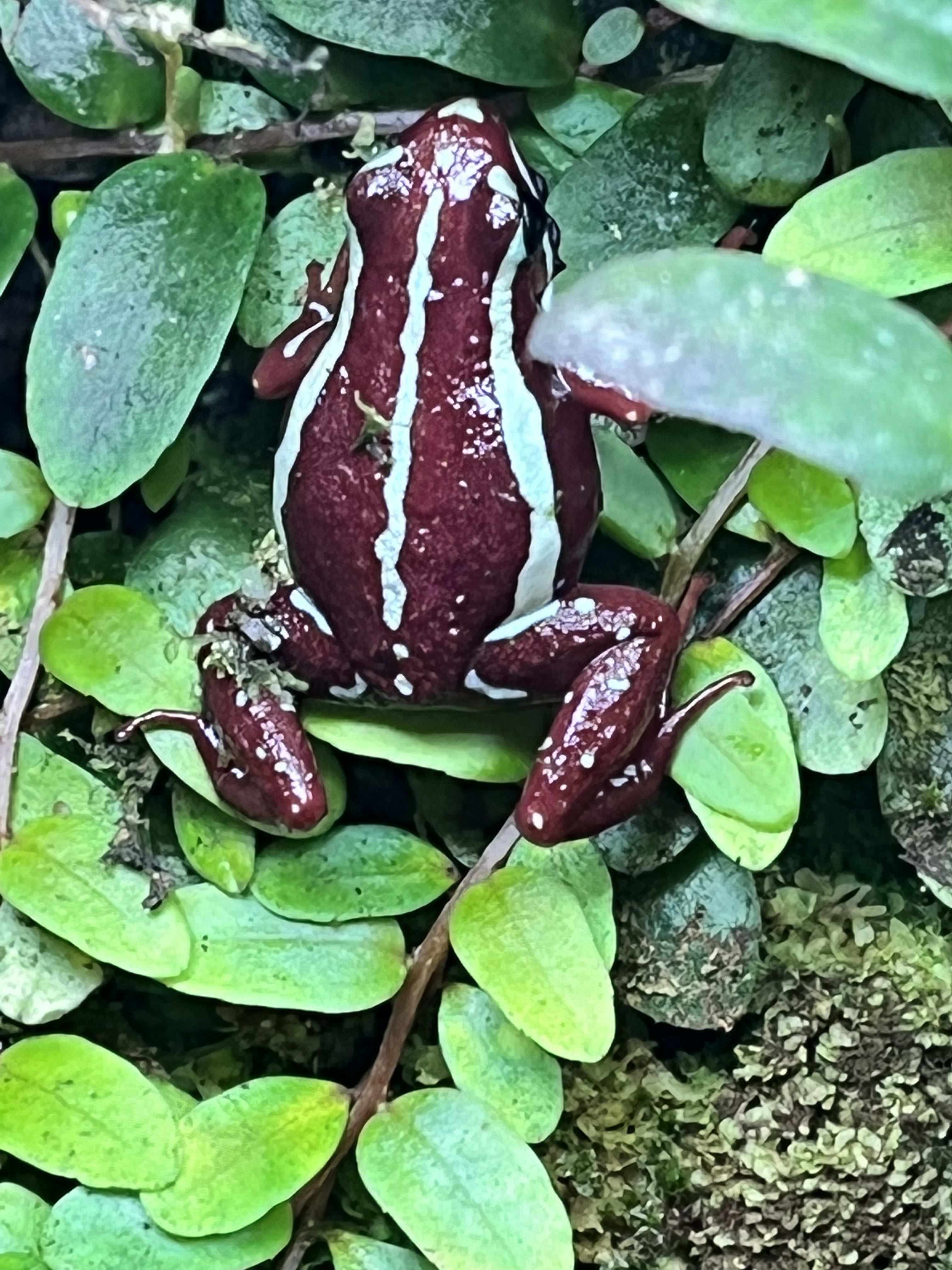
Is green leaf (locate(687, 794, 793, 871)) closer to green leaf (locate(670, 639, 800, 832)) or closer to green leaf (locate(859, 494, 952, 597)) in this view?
green leaf (locate(670, 639, 800, 832))

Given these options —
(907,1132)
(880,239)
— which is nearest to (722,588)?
(880,239)

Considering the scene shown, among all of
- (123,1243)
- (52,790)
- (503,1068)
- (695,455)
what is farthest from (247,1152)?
(695,455)

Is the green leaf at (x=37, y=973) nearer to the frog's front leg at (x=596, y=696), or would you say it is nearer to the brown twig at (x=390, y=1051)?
the brown twig at (x=390, y=1051)

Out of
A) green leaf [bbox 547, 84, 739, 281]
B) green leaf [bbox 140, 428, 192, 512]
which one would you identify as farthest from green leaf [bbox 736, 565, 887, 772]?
green leaf [bbox 140, 428, 192, 512]

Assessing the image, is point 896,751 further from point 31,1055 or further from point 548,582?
point 31,1055

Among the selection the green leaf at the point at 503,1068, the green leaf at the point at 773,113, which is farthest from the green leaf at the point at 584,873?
the green leaf at the point at 773,113

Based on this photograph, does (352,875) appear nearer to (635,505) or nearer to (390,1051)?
(390,1051)
